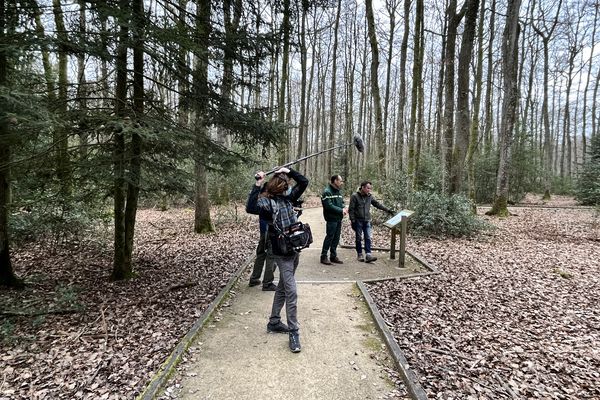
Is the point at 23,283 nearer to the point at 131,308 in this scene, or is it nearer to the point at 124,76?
the point at 131,308

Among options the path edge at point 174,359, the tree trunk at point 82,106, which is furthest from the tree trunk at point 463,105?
the tree trunk at point 82,106

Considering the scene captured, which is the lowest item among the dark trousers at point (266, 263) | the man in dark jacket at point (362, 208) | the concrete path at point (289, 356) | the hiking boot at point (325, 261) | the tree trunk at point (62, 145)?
the concrete path at point (289, 356)

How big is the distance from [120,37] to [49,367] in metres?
4.05

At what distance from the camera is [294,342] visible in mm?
3975

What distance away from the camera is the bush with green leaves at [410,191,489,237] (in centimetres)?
1059

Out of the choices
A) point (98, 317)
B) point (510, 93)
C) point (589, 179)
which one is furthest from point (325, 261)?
point (589, 179)

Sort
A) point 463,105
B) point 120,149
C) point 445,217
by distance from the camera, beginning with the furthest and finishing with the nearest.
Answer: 1. point 463,105
2. point 445,217
3. point 120,149

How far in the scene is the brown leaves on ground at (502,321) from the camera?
11.4ft

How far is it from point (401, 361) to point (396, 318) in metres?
1.23

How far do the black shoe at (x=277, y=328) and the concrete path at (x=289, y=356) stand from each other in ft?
0.22

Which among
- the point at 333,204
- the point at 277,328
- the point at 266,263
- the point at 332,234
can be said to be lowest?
the point at 277,328

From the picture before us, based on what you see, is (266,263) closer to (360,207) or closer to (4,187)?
(360,207)

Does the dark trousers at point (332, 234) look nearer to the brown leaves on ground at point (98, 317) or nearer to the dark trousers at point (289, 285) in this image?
the brown leaves on ground at point (98, 317)

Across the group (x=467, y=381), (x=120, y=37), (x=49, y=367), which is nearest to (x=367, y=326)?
(x=467, y=381)
